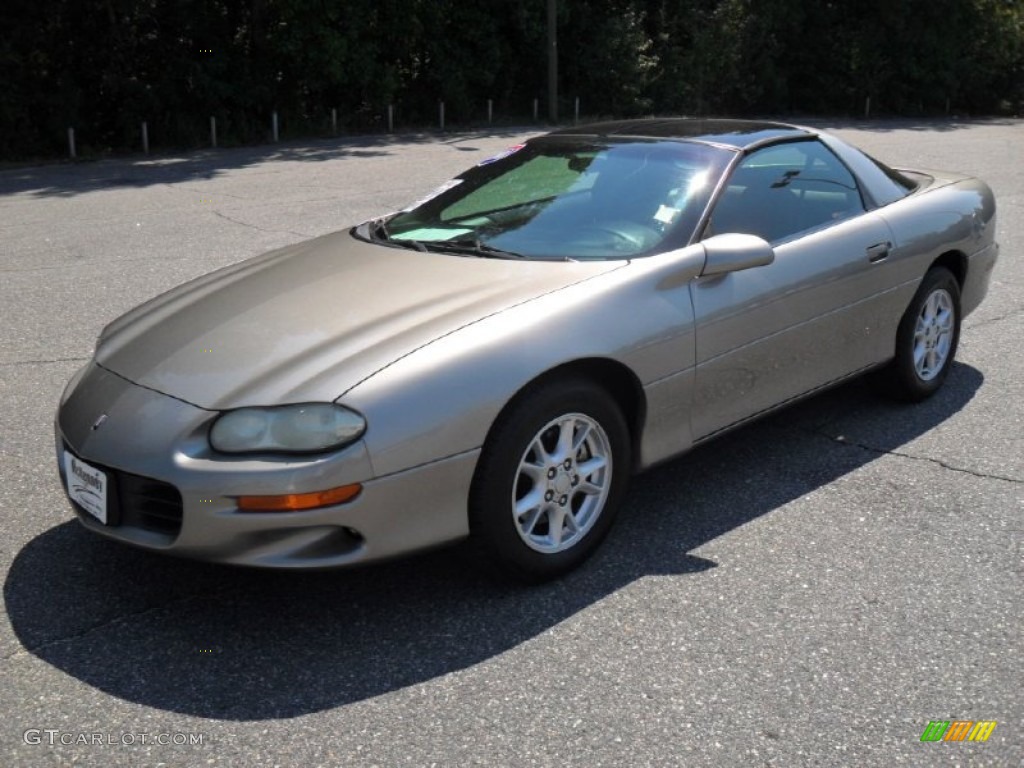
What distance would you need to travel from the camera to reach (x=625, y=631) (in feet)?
10.9

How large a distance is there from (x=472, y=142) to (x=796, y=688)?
20126 mm

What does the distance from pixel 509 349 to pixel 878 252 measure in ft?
7.14

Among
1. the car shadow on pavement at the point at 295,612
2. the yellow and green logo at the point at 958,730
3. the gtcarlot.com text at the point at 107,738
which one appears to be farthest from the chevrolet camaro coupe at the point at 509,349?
the yellow and green logo at the point at 958,730

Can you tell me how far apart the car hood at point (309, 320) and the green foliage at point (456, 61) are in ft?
61.4

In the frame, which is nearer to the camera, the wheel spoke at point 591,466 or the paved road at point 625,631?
the paved road at point 625,631

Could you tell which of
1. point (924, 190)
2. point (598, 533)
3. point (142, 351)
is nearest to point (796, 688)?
point (598, 533)

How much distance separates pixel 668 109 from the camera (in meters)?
31.8

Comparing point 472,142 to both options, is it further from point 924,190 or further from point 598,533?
point 598,533

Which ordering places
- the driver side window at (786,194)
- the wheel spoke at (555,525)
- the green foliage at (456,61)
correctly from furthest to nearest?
the green foliage at (456,61) < the driver side window at (786,194) < the wheel spoke at (555,525)

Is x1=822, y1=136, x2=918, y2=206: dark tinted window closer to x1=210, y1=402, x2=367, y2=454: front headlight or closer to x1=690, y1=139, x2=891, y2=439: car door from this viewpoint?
x1=690, y1=139, x2=891, y2=439: car door

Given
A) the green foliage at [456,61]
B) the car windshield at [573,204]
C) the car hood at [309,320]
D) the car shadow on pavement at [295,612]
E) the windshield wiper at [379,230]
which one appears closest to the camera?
the car shadow on pavement at [295,612]

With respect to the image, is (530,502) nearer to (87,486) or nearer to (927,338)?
(87,486)

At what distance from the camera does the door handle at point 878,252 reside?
4805mm

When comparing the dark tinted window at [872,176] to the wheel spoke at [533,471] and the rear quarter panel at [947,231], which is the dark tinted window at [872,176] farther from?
the wheel spoke at [533,471]
